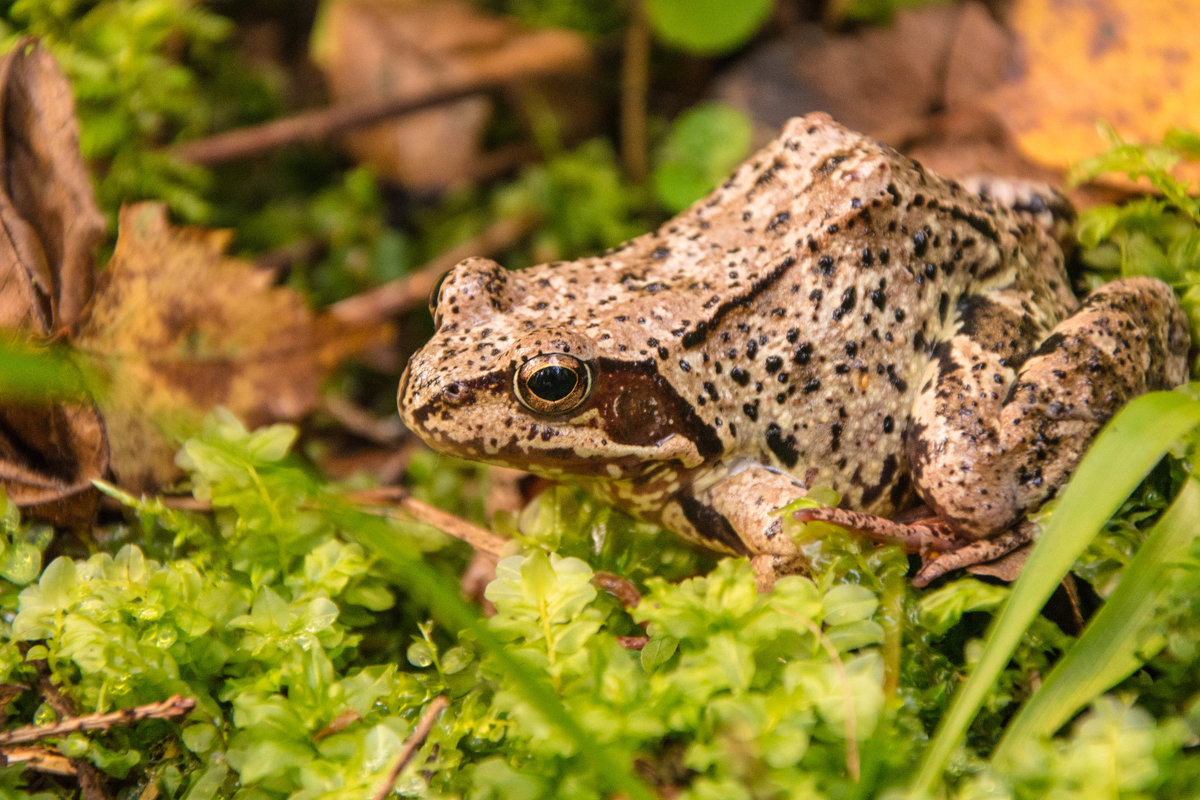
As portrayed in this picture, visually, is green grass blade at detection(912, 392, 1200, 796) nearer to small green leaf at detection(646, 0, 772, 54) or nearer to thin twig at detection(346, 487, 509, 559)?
thin twig at detection(346, 487, 509, 559)

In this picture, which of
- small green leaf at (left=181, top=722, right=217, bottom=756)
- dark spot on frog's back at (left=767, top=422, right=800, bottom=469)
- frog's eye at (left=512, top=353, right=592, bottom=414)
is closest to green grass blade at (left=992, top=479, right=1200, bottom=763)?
dark spot on frog's back at (left=767, top=422, right=800, bottom=469)

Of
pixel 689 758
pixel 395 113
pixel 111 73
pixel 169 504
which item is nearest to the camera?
pixel 689 758

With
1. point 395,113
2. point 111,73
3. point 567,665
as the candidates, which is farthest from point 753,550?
point 111,73

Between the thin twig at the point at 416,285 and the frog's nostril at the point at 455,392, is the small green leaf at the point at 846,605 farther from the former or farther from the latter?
the thin twig at the point at 416,285

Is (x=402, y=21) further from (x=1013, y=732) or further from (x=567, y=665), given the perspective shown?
(x=1013, y=732)

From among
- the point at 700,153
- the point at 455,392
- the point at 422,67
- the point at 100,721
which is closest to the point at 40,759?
the point at 100,721

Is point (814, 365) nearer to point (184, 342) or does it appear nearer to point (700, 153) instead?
point (700, 153)

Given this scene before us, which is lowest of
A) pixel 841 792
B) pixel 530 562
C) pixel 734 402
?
pixel 841 792
